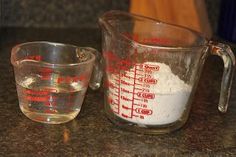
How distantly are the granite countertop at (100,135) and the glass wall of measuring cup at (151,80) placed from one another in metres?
0.02

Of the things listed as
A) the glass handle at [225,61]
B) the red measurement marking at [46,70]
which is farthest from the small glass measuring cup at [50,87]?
the glass handle at [225,61]

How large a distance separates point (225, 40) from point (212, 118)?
495 millimetres

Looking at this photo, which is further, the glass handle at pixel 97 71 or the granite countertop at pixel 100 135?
the glass handle at pixel 97 71

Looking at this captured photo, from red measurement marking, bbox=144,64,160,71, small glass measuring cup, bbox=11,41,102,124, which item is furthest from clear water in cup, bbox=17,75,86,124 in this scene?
red measurement marking, bbox=144,64,160,71

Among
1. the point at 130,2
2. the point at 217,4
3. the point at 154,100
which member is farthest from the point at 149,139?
the point at 217,4

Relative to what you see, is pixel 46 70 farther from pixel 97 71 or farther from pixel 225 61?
pixel 225 61

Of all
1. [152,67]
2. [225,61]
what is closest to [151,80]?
[152,67]

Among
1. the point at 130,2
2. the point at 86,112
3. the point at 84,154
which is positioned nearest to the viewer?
the point at 84,154

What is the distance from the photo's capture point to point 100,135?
0.72 meters

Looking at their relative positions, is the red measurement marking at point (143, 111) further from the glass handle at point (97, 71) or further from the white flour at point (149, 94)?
the glass handle at point (97, 71)

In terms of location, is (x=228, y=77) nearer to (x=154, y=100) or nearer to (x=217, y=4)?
(x=154, y=100)

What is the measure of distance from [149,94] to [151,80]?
0.07ft

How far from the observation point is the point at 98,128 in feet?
2.43

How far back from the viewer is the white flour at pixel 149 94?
70 centimetres
